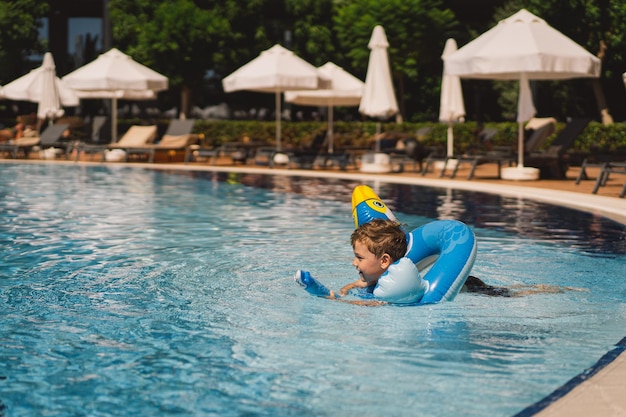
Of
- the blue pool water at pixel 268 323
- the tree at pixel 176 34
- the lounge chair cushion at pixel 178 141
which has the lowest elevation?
the blue pool water at pixel 268 323

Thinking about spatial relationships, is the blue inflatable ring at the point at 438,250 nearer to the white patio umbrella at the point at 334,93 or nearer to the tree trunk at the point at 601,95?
the white patio umbrella at the point at 334,93

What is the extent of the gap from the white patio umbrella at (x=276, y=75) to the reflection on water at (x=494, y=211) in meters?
4.60

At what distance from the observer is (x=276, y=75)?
25.1 meters

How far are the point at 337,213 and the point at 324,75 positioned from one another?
13.3m

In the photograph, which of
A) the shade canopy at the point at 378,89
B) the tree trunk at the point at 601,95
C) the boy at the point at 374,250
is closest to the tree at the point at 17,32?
the shade canopy at the point at 378,89

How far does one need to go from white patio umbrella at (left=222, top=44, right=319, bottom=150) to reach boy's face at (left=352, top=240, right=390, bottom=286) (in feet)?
58.9

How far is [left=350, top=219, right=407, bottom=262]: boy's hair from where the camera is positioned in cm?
712

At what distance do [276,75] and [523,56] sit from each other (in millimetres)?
7531

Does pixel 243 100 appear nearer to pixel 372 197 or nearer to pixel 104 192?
pixel 104 192

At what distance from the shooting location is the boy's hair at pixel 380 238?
7.12 meters

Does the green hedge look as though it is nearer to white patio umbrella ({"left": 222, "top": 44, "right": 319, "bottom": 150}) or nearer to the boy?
white patio umbrella ({"left": 222, "top": 44, "right": 319, "bottom": 150})

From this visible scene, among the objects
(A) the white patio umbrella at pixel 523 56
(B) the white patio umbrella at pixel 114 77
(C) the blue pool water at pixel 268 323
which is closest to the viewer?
(C) the blue pool water at pixel 268 323

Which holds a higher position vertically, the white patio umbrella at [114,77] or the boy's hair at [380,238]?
the white patio umbrella at [114,77]

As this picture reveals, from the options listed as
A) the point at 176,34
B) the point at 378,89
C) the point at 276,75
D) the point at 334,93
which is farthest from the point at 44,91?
the point at 378,89
